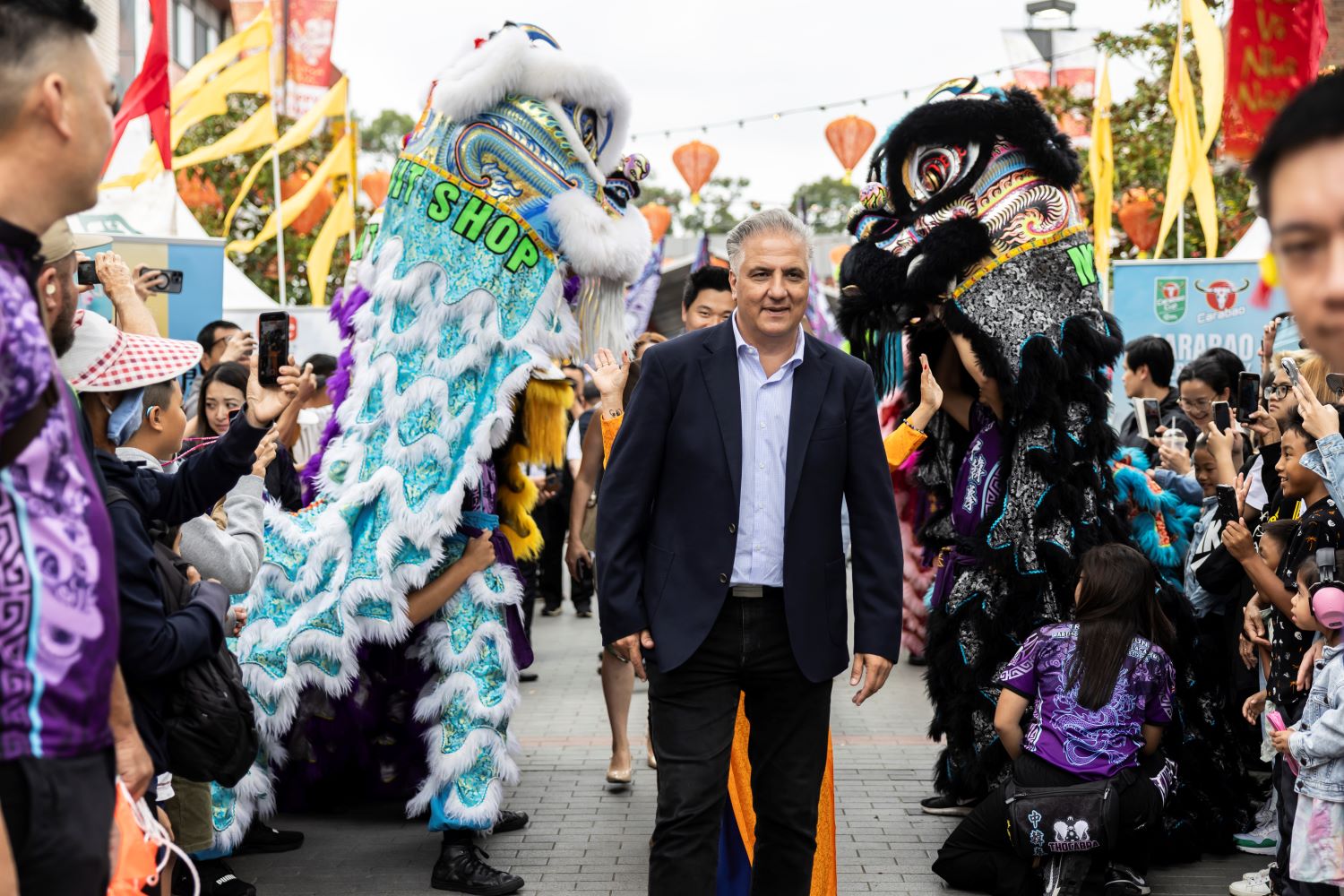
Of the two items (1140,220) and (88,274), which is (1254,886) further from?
(1140,220)

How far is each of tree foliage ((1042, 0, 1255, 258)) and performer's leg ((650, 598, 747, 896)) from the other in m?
13.3

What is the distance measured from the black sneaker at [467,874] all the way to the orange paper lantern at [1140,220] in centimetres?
1326

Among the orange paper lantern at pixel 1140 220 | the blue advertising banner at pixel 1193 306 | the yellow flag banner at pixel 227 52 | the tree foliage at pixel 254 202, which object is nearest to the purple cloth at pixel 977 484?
the blue advertising banner at pixel 1193 306

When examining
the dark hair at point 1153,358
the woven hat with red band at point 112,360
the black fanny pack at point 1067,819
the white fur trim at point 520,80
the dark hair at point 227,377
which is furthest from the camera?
the dark hair at point 1153,358

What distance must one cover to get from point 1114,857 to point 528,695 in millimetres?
4396

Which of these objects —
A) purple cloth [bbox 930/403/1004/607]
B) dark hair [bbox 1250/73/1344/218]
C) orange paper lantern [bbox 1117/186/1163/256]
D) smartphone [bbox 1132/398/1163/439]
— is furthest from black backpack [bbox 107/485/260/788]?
orange paper lantern [bbox 1117/186/1163/256]

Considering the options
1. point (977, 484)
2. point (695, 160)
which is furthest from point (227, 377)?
point (695, 160)

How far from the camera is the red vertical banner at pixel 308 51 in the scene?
18.6 metres

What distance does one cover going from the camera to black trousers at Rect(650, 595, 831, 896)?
142 inches

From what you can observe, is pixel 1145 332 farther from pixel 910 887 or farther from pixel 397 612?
pixel 397 612

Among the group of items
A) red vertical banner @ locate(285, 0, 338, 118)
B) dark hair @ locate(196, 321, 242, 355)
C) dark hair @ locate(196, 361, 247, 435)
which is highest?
red vertical banner @ locate(285, 0, 338, 118)

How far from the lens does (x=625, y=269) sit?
511cm

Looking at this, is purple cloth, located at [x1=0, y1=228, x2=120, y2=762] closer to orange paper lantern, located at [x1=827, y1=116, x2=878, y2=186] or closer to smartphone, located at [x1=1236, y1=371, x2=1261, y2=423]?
smartphone, located at [x1=1236, y1=371, x2=1261, y2=423]

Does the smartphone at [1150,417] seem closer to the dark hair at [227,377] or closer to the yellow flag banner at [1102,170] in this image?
the dark hair at [227,377]
